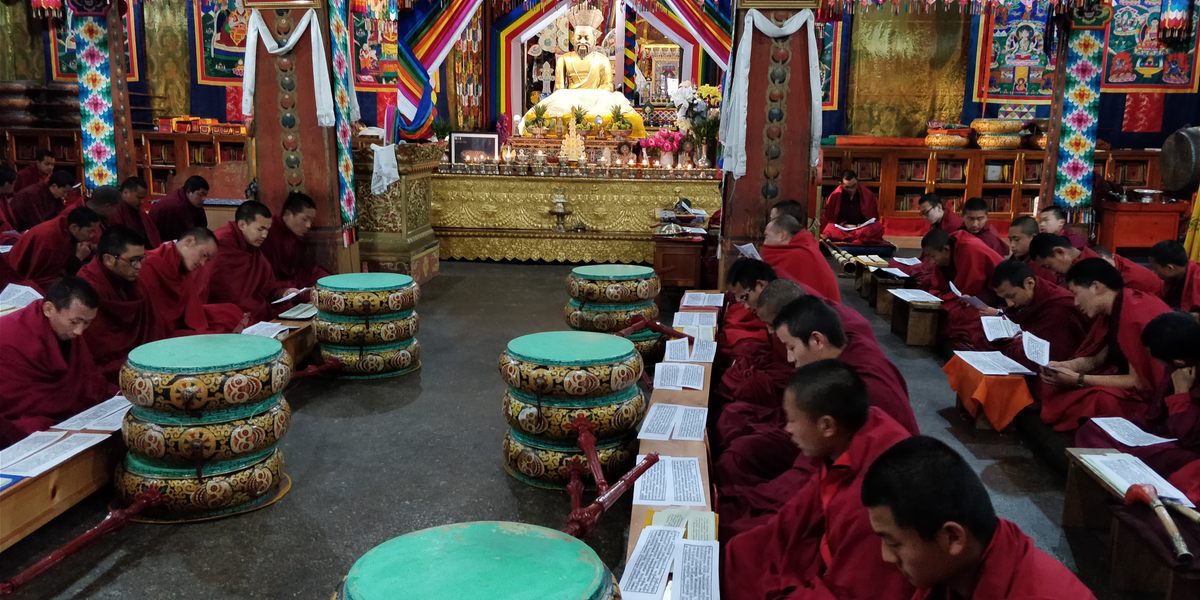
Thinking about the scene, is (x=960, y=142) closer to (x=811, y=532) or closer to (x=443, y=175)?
(x=443, y=175)

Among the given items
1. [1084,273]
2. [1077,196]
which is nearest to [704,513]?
[1084,273]

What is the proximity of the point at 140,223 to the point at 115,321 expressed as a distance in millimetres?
3387

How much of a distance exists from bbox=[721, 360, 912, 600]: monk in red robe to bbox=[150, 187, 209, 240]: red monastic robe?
22.8ft

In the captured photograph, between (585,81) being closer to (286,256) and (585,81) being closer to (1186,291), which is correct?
(286,256)

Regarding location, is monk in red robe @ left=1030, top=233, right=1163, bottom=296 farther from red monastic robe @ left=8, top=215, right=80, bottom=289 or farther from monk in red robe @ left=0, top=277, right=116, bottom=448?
red monastic robe @ left=8, top=215, right=80, bottom=289

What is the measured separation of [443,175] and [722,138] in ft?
12.7

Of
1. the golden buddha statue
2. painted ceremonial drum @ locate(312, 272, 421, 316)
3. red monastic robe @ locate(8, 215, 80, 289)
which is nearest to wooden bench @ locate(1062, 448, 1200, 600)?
painted ceremonial drum @ locate(312, 272, 421, 316)

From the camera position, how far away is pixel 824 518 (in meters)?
2.44

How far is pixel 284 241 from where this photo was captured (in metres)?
6.88

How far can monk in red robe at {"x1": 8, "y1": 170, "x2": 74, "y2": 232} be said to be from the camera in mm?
8539

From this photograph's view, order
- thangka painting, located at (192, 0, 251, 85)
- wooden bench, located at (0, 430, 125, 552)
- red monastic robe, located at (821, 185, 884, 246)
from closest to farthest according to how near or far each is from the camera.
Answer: wooden bench, located at (0, 430, 125, 552), red monastic robe, located at (821, 185, 884, 246), thangka painting, located at (192, 0, 251, 85)

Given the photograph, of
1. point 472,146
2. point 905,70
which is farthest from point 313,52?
point 905,70

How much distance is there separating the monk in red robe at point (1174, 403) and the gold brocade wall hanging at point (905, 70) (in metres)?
9.54

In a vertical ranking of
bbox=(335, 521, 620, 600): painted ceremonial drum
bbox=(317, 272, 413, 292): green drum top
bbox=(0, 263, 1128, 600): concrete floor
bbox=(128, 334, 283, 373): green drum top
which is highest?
bbox=(317, 272, 413, 292): green drum top
